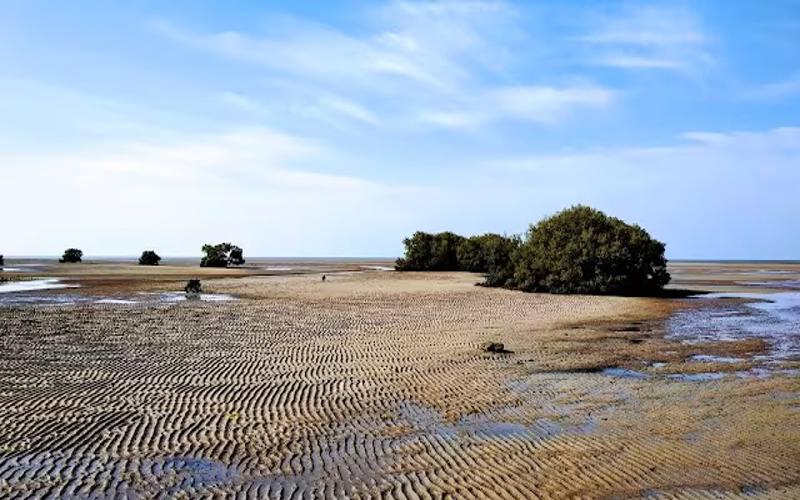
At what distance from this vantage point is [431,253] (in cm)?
6612

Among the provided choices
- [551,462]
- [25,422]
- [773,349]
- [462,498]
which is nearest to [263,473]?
[462,498]

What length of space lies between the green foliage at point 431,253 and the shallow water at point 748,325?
35.5 m

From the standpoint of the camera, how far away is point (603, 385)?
12.3 meters

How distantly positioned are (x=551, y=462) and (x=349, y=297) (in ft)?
82.8

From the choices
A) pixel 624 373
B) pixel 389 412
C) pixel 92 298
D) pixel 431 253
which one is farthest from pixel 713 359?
pixel 431 253

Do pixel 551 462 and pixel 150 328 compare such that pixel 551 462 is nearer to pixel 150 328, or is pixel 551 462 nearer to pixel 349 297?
pixel 150 328

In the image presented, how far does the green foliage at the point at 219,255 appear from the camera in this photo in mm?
79562

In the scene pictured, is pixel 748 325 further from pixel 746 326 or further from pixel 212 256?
pixel 212 256

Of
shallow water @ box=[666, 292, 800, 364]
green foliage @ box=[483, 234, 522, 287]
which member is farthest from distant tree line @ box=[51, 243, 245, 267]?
shallow water @ box=[666, 292, 800, 364]

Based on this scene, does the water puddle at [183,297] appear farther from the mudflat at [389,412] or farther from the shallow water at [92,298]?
the mudflat at [389,412]

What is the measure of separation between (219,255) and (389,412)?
239 feet

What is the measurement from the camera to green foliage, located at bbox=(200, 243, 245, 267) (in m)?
79.6

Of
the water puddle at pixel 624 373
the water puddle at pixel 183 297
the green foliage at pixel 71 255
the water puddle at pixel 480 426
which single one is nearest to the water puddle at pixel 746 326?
the water puddle at pixel 624 373

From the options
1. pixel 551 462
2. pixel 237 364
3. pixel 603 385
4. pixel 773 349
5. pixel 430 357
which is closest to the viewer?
pixel 551 462
